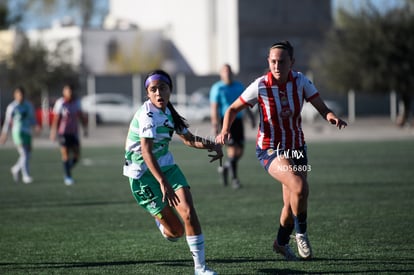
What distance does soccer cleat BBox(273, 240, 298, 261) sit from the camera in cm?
833

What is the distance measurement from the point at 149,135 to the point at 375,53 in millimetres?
34878

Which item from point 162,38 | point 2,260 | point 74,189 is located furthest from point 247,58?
point 2,260

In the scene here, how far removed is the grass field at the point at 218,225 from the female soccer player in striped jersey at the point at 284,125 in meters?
0.38

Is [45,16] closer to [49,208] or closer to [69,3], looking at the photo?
[69,3]

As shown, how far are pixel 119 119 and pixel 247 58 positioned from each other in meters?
16.1

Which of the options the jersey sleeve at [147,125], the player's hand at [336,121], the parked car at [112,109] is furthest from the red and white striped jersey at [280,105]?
the parked car at [112,109]

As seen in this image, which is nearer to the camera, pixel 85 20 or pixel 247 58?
pixel 247 58

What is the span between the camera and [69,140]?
17.8m

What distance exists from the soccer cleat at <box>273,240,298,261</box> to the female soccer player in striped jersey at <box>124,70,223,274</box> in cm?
114

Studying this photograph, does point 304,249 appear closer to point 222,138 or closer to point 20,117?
point 222,138

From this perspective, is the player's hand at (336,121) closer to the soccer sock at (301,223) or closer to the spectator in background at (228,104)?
the soccer sock at (301,223)

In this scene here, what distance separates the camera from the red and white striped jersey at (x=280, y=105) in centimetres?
830

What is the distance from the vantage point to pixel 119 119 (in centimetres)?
4666

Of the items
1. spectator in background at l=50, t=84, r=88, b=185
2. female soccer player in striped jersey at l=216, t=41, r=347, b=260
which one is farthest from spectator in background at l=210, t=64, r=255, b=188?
female soccer player in striped jersey at l=216, t=41, r=347, b=260
